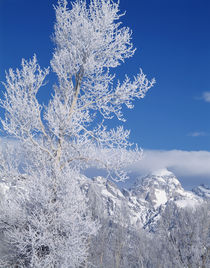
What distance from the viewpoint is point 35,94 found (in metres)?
10.0

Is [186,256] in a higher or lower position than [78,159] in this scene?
lower

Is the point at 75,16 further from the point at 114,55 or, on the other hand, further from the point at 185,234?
the point at 185,234

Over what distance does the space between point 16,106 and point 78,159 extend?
254 centimetres

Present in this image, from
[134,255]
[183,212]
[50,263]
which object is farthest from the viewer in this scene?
[134,255]

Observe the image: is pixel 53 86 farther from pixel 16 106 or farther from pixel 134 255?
pixel 134 255

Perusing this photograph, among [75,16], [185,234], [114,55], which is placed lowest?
[185,234]

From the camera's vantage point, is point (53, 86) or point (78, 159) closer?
point (78, 159)

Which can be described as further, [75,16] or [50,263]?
[75,16]

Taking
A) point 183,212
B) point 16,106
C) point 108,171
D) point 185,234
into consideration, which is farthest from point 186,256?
point 16,106

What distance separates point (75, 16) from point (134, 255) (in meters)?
37.8

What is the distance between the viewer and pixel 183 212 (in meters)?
39.2

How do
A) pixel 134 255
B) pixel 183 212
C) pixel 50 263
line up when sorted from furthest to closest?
pixel 134 255 → pixel 183 212 → pixel 50 263

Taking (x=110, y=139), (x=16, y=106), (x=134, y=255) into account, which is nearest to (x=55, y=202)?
(x=110, y=139)

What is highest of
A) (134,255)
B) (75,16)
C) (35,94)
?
(75,16)
